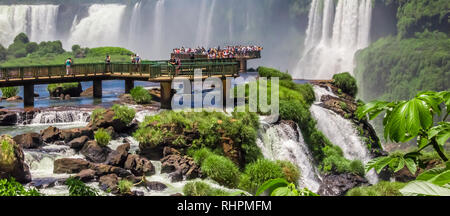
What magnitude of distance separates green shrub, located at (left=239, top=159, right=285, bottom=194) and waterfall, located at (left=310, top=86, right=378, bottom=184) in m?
8.05

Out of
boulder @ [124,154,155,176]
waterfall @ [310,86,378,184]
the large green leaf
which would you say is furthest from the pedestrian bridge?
the large green leaf

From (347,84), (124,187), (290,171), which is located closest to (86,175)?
(124,187)

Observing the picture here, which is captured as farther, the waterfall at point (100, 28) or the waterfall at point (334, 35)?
the waterfall at point (100, 28)

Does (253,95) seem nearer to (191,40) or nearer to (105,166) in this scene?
(105,166)

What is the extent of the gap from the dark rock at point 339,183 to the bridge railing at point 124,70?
23.0 ft

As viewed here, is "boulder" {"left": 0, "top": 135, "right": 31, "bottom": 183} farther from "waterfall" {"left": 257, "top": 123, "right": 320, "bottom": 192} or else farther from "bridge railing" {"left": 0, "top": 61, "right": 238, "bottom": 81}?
"bridge railing" {"left": 0, "top": 61, "right": 238, "bottom": 81}

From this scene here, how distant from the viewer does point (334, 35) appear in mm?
62750

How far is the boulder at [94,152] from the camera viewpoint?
1609cm

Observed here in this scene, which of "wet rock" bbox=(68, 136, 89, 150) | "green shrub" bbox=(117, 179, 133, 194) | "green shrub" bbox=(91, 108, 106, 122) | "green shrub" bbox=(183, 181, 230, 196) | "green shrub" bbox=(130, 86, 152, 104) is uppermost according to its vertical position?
"green shrub" bbox=(130, 86, 152, 104)

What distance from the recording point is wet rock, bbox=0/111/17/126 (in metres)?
20.1

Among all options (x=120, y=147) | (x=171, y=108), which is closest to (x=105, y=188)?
(x=120, y=147)

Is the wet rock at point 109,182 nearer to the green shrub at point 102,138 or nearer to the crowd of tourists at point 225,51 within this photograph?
the green shrub at point 102,138

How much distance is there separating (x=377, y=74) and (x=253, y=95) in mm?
49698

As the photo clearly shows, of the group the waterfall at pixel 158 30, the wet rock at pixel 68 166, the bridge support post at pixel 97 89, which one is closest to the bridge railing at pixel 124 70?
the bridge support post at pixel 97 89
